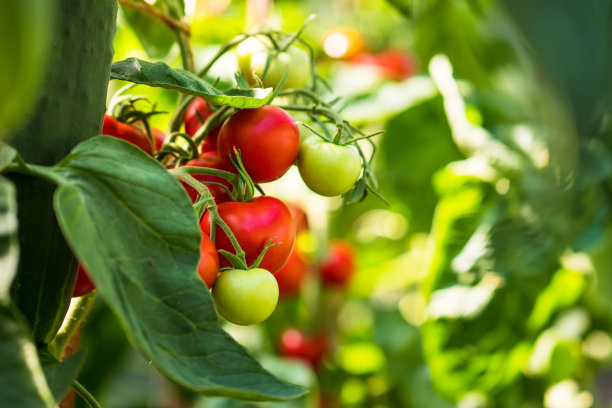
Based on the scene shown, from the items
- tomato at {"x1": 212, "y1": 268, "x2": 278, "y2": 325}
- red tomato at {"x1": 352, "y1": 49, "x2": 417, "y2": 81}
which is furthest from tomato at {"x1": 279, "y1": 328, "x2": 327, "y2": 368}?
tomato at {"x1": 212, "y1": 268, "x2": 278, "y2": 325}

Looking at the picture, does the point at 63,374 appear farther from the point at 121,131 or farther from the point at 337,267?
the point at 337,267

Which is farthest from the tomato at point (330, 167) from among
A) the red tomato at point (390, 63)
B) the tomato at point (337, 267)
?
the red tomato at point (390, 63)

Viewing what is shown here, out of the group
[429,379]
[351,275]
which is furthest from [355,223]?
[429,379]

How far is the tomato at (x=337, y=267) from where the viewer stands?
→ 3.12 ft

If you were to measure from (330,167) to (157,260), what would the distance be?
0.32 ft

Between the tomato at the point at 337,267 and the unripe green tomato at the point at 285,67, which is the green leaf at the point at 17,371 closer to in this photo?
the unripe green tomato at the point at 285,67

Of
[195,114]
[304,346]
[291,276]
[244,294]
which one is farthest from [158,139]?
[304,346]

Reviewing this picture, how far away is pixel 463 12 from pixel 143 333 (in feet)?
2.91

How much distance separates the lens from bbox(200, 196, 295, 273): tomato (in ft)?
0.97

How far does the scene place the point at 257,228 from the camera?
0.30 metres

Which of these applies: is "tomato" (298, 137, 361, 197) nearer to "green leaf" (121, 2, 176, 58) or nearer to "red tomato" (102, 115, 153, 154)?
"red tomato" (102, 115, 153, 154)

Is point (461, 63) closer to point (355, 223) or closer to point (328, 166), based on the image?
point (355, 223)

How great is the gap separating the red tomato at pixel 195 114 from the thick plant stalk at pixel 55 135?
9cm

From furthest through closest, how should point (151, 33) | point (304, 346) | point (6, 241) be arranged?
point (304, 346), point (151, 33), point (6, 241)
